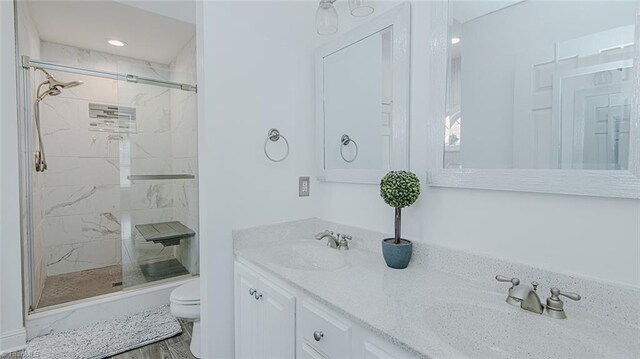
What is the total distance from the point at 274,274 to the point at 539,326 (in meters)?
0.90

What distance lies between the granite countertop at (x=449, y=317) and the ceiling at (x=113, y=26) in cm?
245

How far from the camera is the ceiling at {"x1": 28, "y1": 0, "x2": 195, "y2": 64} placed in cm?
244

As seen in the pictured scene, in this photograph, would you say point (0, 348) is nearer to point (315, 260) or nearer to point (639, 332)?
point (315, 260)

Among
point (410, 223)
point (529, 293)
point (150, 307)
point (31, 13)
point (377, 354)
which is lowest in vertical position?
point (150, 307)

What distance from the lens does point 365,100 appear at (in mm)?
1662

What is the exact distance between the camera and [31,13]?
2537mm


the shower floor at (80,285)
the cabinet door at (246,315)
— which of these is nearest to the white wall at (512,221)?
the cabinet door at (246,315)

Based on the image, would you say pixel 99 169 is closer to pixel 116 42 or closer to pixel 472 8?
pixel 116 42

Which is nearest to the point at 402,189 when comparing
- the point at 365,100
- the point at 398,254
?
the point at 398,254

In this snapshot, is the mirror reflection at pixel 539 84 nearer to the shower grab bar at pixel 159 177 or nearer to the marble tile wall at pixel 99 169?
the shower grab bar at pixel 159 177

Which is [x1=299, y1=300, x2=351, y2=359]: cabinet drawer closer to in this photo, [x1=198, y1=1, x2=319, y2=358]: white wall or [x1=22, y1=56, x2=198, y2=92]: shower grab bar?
[x1=198, y1=1, x2=319, y2=358]: white wall

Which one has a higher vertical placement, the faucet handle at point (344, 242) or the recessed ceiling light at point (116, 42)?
the recessed ceiling light at point (116, 42)

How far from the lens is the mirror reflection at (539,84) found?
0.88m

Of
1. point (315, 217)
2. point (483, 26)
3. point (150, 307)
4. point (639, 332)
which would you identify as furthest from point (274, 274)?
point (150, 307)
